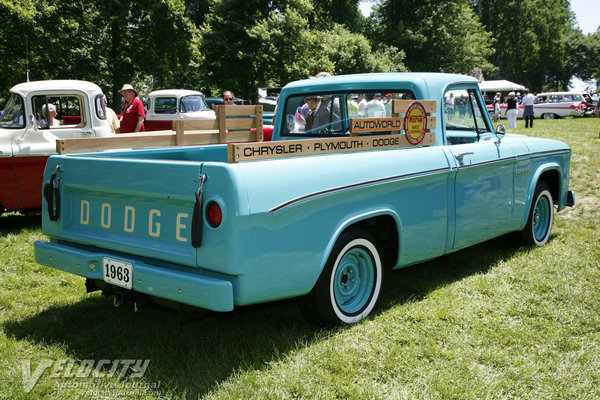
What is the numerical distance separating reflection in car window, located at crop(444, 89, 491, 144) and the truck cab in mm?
5004

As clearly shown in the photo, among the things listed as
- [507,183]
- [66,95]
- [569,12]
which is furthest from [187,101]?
[569,12]

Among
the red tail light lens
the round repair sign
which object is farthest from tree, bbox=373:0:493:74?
the red tail light lens

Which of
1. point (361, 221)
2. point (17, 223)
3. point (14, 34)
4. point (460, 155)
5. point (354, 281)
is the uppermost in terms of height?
point (14, 34)

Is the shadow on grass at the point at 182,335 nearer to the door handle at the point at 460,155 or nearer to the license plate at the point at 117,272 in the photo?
the license plate at the point at 117,272

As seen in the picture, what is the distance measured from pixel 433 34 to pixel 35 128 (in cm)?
3900

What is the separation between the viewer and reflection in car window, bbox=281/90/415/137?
4.58 meters

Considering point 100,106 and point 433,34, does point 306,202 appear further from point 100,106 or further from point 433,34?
point 433,34

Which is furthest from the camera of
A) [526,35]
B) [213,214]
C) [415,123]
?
[526,35]

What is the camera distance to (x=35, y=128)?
7285 mm

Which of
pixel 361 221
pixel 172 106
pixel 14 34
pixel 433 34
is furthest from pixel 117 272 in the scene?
pixel 433 34

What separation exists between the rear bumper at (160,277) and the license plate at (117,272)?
0.03 meters

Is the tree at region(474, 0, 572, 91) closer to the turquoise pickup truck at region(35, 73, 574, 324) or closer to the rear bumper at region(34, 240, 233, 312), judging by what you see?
the turquoise pickup truck at region(35, 73, 574, 324)

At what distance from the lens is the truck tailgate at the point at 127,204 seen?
10.1 ft

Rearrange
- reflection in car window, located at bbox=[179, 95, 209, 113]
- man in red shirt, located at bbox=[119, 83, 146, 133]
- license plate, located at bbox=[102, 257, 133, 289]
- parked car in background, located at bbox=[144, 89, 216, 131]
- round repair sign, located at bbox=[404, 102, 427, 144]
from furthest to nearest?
reflection in car window, located at bbox=[179, 95, 209, 113], parked car in background, located at bbox=[144, 89, 216, 131], man in red shirt, located at bbox=[119, 83, 146, 133], round repair sign, located at bbox=[404, 102, 427, 144], license plate, located at bbox=[102, 257, 133, 289]
